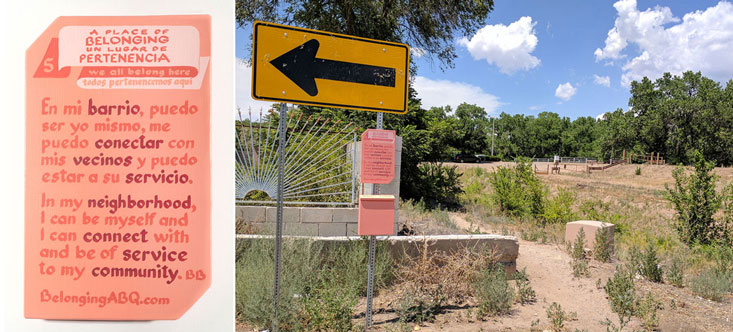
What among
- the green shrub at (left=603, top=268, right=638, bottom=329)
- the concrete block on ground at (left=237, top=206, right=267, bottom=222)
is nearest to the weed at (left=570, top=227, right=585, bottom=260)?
the green shrub at (left=603, top=268, right=638, bottom=329)

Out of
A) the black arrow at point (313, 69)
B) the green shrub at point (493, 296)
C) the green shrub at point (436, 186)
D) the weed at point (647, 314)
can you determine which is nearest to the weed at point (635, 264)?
the weed at point (647, 314)

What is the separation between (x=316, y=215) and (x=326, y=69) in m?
2.89

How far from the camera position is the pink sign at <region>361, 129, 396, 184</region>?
3449 millimetres

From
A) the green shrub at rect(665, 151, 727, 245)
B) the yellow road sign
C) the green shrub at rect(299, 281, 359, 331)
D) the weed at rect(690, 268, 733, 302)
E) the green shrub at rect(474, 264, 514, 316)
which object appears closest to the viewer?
the yellow road sign

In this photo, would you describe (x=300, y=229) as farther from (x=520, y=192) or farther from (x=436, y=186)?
(x=436, y=186)

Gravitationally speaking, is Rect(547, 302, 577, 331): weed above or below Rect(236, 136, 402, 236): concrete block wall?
below

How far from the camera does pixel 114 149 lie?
94.5 inches

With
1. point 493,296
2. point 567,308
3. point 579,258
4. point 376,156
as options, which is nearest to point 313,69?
point 376,156

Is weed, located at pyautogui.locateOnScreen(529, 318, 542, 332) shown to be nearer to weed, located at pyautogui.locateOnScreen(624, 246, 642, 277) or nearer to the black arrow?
weed, located at pyautogui.locateOnScreen(624, 246, 642, 277)

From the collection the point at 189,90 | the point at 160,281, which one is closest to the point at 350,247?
the point at 160,281

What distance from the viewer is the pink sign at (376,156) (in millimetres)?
3449

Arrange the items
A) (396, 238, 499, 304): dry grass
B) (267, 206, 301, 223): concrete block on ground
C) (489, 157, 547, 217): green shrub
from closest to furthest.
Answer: (396, 238, 499, 304): dry grass → (267, 206, 301, 223): concrete block on ground → (489, 157, 547, 217): green shrub

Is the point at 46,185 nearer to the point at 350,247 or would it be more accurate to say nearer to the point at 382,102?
the point at 382,102

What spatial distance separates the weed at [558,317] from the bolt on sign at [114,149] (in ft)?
10.2
